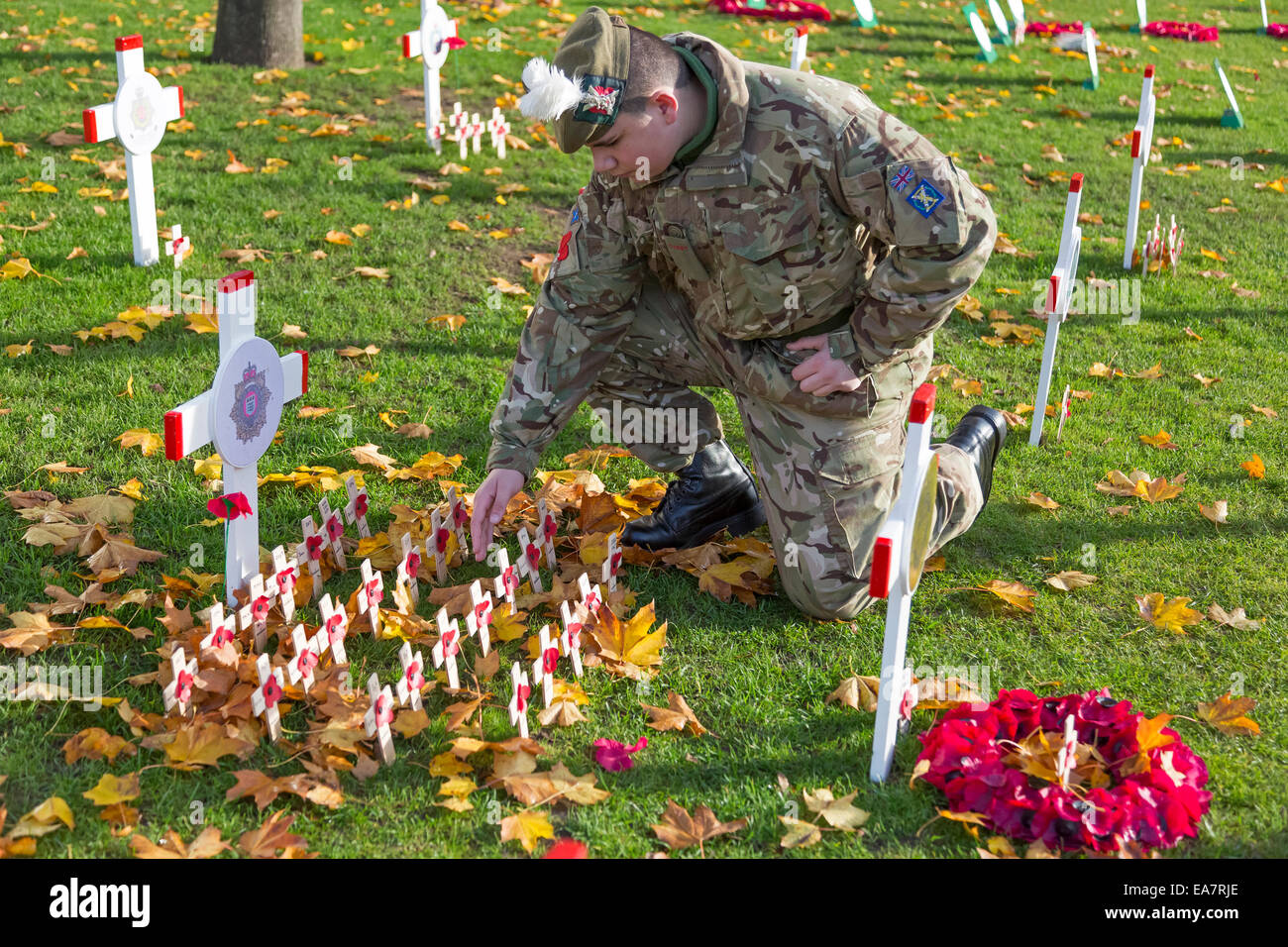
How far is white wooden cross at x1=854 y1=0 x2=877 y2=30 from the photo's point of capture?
1172 centimetres

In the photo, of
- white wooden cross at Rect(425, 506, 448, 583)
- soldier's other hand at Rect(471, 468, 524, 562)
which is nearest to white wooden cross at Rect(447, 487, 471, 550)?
white wooden cross at Rect(425, 506, 448, 583)

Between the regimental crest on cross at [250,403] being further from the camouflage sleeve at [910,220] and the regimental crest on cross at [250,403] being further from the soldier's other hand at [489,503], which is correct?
the camouflage sleeve at [910,220]

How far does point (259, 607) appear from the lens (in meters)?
3.33

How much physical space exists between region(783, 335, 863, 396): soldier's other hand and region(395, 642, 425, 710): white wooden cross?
4.60 ft

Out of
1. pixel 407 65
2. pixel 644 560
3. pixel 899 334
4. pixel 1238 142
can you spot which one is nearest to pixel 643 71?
pixel 899 334

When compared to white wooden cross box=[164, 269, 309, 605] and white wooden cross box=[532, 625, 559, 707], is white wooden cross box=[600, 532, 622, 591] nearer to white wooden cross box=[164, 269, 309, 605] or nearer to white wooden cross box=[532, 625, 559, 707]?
white wooden cross box=[532, 625, 559, 707]

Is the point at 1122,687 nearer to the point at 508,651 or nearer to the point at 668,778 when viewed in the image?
the point at 668,778

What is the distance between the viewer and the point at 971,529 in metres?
4.29

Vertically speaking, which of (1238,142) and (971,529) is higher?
(1238,142)

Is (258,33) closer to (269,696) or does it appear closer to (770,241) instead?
(770,241)

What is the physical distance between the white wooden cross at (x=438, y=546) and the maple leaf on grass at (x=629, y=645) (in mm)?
579

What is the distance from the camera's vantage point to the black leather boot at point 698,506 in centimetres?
410

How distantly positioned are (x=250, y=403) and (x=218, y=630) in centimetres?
68

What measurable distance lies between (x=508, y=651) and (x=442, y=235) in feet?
11.7
